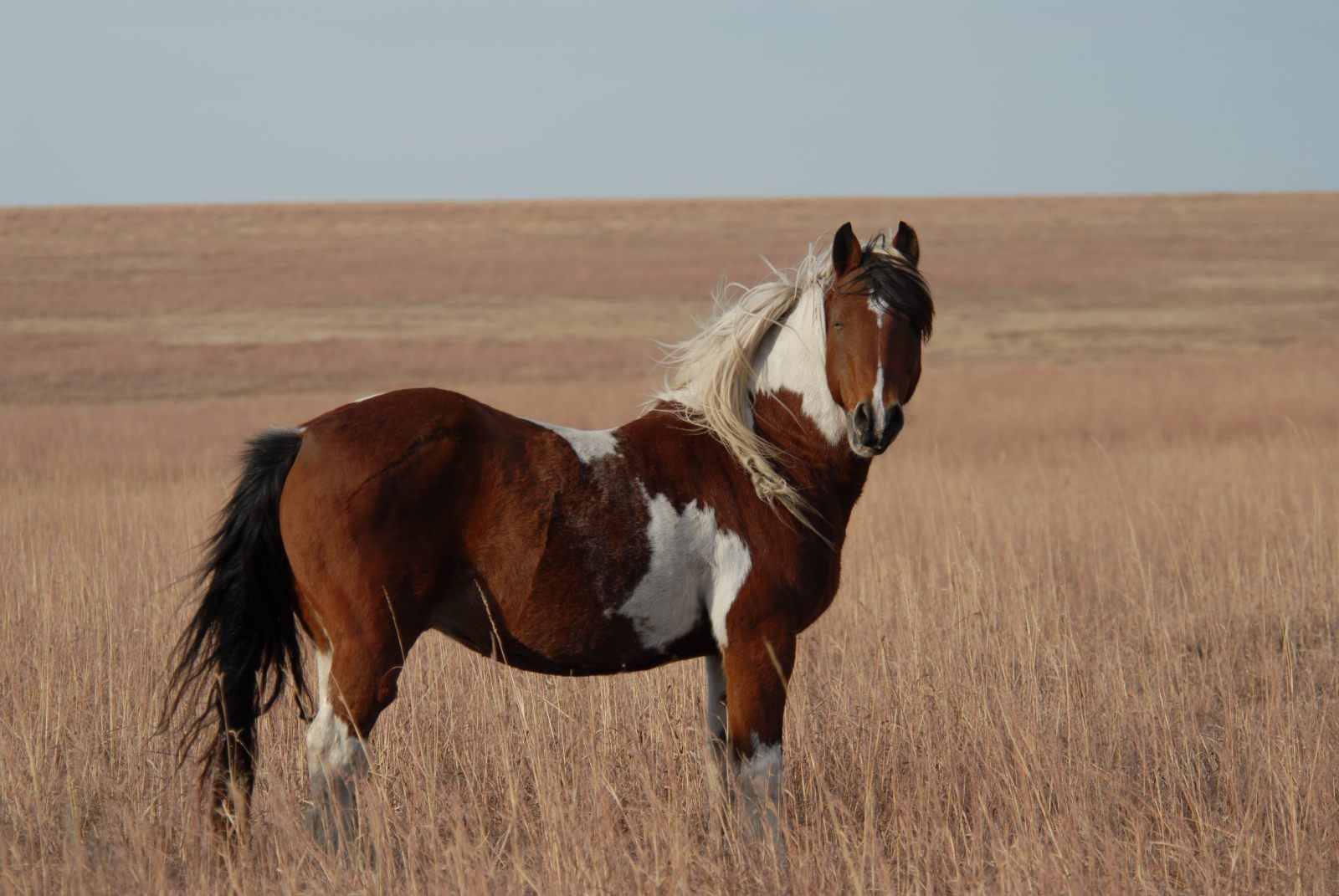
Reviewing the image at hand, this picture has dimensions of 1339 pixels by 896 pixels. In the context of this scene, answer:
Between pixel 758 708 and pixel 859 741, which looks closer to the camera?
pixel 758 708

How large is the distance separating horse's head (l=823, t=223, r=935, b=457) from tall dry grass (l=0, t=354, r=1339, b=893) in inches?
45.1

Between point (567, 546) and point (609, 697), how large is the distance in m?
1.53

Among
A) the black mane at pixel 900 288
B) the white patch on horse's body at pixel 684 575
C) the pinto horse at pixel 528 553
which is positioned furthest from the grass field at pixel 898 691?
the black mane at pixel 900 288

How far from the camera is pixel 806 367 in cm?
372

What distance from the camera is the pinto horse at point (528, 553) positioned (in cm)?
319

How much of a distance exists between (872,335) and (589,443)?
0.91 meters

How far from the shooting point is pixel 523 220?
5006 centimetres

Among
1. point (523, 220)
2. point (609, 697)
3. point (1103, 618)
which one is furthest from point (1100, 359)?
point (523, 220)

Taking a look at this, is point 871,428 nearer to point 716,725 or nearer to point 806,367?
point 806,367

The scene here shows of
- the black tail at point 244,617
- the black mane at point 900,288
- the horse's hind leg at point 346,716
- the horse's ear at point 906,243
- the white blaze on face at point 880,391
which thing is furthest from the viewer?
the horse's ear at point 906,243

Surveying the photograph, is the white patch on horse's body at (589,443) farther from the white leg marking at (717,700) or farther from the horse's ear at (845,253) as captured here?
the horse's ear at (845,253)

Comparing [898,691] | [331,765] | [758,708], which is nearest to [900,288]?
[758,708]

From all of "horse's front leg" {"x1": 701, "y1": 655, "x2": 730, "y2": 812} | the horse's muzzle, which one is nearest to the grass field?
"horse's front leg" {"x1": 701, "y1": 655, "x2": 730, "y2": 812}

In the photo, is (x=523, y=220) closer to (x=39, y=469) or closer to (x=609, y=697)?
(x=39, y=469)
